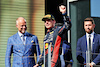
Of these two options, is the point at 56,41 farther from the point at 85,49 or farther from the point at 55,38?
the point at 85,49

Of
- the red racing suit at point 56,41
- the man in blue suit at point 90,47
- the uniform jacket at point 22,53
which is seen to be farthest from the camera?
the uniform jacket at point 22,53

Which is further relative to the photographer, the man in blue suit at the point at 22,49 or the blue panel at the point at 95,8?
the blue panel at the point at 95,8

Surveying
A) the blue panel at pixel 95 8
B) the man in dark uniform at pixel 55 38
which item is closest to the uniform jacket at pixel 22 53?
the man in dark uniform at pixel 55 38

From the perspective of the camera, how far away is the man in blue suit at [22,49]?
23.2 feet

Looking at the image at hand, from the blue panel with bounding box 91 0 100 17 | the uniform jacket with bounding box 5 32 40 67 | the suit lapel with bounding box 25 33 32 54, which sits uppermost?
the blue panel with bounding box 91 0 100 17

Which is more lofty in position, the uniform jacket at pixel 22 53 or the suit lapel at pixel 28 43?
the suit lapel at pixel 28 43

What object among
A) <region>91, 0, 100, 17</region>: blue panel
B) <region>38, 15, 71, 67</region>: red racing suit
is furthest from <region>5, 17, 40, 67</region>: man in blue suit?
<region>91, 0, 100, 17</region>: blue panel

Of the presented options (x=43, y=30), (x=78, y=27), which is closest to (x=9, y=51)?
(x=43, y=30)

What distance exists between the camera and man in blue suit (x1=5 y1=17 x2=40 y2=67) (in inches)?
278

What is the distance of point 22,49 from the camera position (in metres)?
7.35

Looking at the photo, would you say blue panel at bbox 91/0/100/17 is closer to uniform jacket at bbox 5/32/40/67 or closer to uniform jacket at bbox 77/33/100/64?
uniform jacket at bbox 77/33/100/64

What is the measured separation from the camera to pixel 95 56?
6.81 metres

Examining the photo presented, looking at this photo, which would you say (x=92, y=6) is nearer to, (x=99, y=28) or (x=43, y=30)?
(x=99, y=28)

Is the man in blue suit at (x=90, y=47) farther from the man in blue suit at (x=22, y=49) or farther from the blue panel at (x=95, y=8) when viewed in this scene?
the blue panel at (x=95, y=8)
